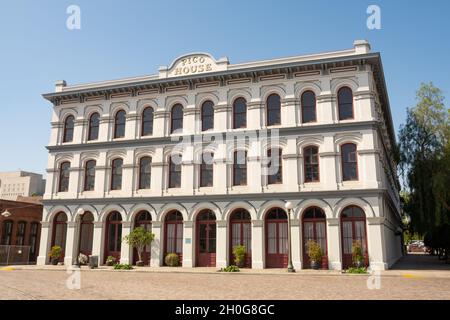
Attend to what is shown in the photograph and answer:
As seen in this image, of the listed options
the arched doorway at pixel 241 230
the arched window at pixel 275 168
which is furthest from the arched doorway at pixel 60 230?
the arched window at pixel 275 168

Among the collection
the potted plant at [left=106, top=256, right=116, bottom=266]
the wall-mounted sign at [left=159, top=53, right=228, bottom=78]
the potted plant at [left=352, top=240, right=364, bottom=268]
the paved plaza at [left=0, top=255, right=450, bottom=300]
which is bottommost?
the paved plaza at [left=0, top=255, right=450, bottom=300]

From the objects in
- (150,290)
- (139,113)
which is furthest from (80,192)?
(150,290)

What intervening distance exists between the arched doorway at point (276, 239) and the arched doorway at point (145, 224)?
7.61 metres

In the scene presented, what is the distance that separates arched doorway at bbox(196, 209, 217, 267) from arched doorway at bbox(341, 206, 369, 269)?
24.6 feet

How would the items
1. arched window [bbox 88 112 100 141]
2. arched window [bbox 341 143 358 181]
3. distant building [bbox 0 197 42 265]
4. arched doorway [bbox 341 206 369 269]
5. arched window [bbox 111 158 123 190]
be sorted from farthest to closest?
1. distant building [bbox 0 197 42 265]
2. arched window [bbox 88 112 100 141]
3. arched window [bbox 111 158 123 190]
4. arched window [bbox 341 143 358 181]
5. arched doorway [bbox 341 206 369 269]

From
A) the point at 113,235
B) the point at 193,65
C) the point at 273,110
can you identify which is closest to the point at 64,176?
the point at 113,235

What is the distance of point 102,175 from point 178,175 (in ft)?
17.7

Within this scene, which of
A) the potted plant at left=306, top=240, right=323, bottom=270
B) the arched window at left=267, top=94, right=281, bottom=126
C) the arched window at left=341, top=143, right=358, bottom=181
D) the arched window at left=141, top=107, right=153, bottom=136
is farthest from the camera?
the arched window at left=141, top=107, right=153, bottom=136

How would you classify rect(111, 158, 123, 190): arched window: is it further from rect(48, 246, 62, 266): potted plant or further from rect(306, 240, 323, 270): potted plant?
rect(306, 240, 323, 270): potted plant

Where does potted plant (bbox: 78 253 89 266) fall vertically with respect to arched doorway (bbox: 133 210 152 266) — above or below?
below

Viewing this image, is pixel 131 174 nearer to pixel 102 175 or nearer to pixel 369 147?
pixel 102 175

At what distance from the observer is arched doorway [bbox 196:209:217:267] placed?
79.0ft

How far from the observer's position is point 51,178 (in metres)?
28.2

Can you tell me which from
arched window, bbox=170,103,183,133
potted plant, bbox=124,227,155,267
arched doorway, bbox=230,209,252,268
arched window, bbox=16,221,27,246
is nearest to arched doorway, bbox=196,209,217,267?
arched doorway, bbox=230,209,252,268
